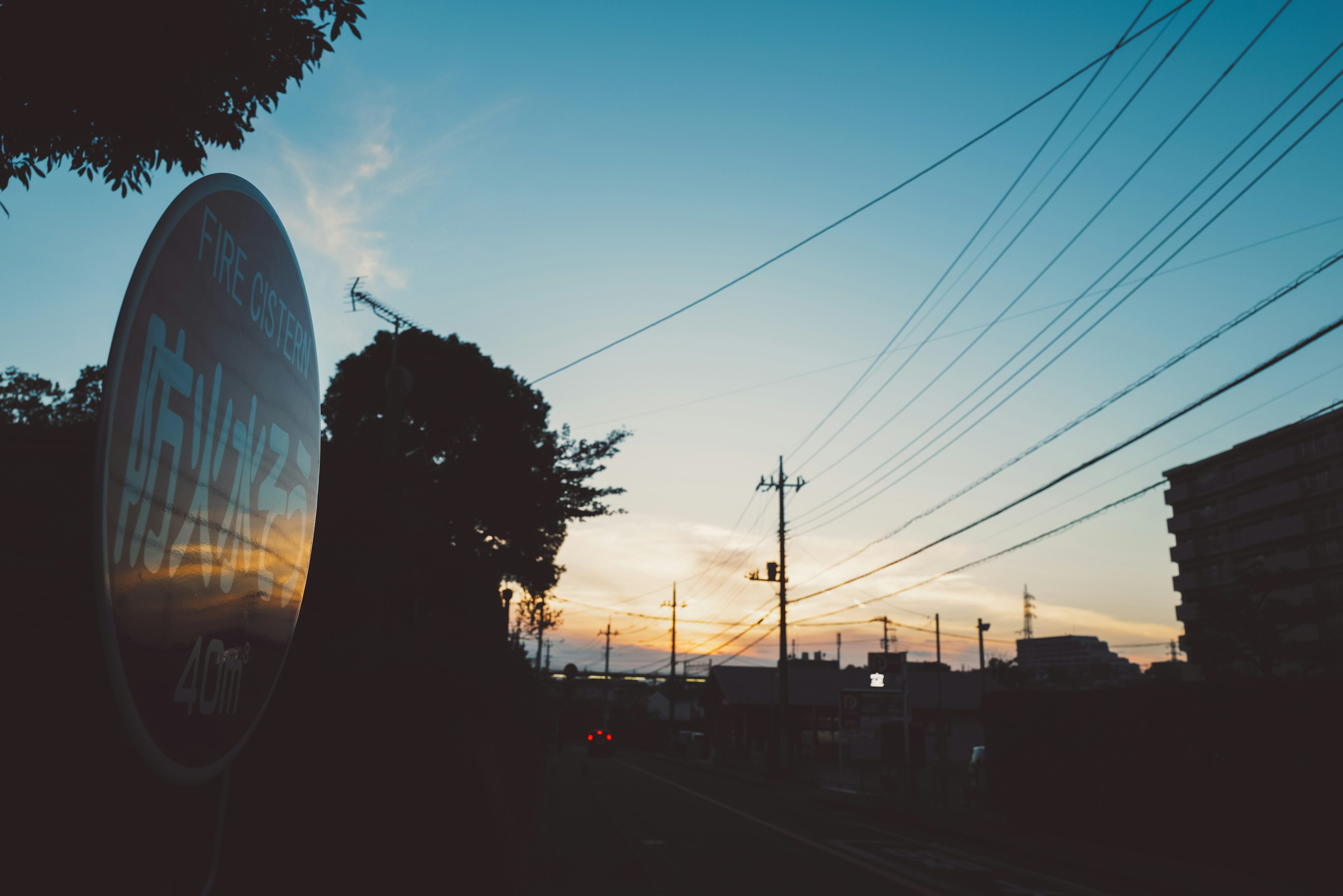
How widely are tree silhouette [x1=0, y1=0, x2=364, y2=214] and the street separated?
938cm

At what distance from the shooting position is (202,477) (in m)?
1.64

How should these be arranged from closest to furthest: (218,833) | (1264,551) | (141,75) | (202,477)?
(202,477), (218,833), (141,75), (1264,551)

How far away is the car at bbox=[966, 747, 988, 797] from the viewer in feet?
70.2

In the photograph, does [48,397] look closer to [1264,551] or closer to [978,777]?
[978,777]

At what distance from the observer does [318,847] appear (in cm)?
459

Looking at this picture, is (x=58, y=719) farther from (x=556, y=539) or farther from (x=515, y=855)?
(x=556, y=539)

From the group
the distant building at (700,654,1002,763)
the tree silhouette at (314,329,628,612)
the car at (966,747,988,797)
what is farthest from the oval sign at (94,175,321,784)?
the distant building at (700,654,1002,763)

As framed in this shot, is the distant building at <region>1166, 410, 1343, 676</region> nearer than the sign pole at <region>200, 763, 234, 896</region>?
No

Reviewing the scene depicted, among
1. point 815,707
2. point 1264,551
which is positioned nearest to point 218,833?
point 815,707

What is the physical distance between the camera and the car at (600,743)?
5412 centimetres

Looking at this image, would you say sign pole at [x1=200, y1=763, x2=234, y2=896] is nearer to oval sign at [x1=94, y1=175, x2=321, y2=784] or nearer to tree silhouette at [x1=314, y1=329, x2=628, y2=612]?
oval sign at [x1=94, y1=175, x2=321, y2=784]

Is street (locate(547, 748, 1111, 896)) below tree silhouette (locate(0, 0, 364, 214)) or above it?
below

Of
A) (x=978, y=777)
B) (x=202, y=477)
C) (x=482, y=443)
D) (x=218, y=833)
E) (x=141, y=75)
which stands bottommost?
(x=978, y=777)

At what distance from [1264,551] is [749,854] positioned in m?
67.2
